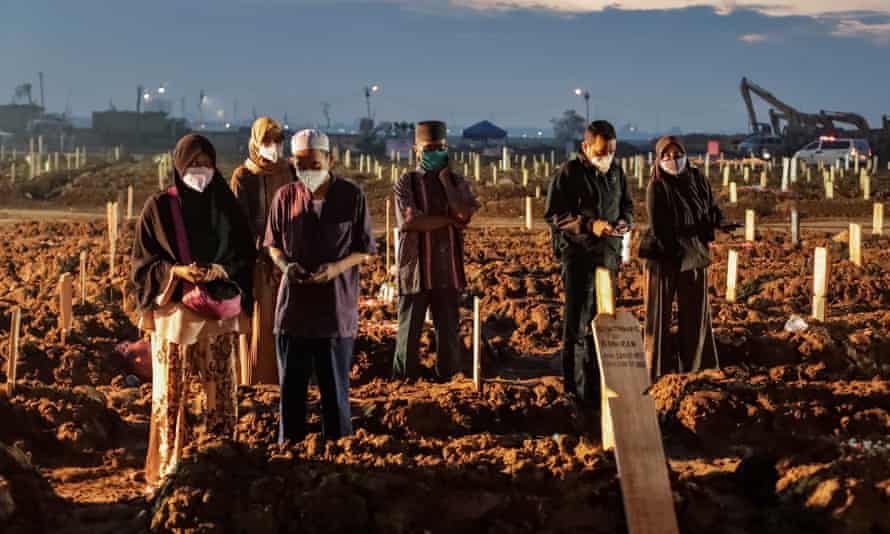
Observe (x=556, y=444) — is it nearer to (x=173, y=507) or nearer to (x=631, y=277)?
(x=173, y=507)

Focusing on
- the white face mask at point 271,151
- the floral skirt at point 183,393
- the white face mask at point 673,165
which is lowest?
the floral skirt at point 183,393

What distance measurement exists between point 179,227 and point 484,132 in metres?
60.7

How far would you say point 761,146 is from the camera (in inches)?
→ 1837

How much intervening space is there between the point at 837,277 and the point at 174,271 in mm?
9586

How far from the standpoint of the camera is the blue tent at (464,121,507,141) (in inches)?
2608

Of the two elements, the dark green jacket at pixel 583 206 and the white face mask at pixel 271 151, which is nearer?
the white face mask at pixel 271 151

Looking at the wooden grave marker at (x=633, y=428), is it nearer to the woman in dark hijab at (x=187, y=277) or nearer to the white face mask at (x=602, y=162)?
the woman in dark hijab at (x=187, y=277)

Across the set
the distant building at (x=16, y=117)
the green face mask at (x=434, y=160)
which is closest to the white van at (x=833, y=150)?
the green face mask at (x=434, y=160)

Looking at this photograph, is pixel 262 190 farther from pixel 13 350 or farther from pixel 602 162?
pixel 602 162

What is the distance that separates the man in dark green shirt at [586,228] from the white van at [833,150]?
114 feet

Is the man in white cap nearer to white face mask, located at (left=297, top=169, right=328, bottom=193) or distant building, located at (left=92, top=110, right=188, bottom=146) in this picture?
white face mask, located at (left=297, top=169, right=328, bottom=193)

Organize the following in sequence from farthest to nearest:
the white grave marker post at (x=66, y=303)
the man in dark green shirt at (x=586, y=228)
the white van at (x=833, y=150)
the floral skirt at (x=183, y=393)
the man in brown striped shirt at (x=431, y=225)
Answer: the white van at (x=833, y=150) < the white grave marker post at (x=66, y=303) < the man in brown striped shirt at (x=431, y=225) < the man in dark green shirt at (x=586, y=228) < the floral skirt at (x=183, y=393)

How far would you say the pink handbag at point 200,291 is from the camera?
627cm

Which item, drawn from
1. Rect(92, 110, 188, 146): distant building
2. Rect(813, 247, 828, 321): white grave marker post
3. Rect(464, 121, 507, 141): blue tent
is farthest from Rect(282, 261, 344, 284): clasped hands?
Rect(92, 110, 188, 146): distant building
